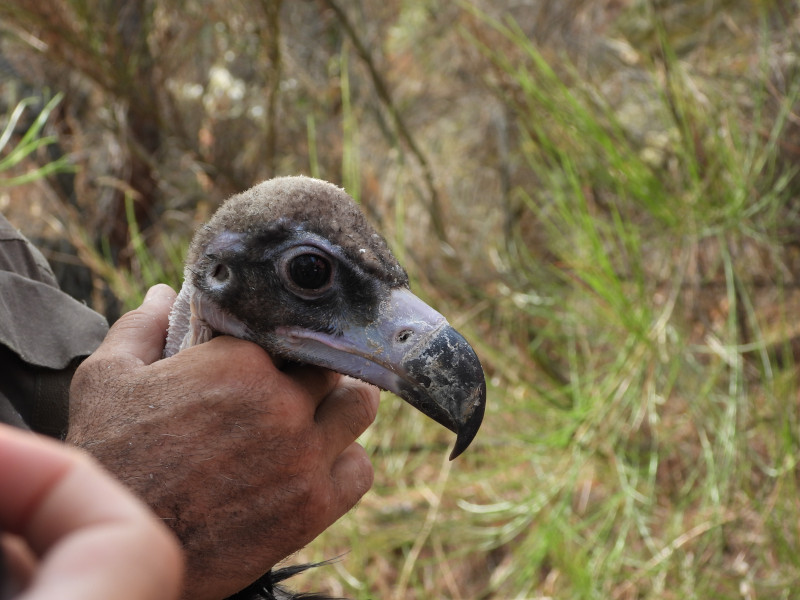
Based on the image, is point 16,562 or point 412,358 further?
point 412,358

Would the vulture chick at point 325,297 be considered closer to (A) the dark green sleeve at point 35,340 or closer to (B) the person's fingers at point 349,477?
(B) the person's fingers at point 349,477

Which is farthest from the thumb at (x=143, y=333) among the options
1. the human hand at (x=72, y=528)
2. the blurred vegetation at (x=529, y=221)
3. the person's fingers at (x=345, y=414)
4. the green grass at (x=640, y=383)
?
the green grass at (x=640, y=383)

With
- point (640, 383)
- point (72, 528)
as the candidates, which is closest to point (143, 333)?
point (72, 528)

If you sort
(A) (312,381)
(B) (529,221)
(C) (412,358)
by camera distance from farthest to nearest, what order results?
(B) (529,221) < (A) (312,381) < (C) (412,358)

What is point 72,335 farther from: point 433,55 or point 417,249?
point 433,55

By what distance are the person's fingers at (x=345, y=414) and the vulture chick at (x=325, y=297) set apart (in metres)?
0.07

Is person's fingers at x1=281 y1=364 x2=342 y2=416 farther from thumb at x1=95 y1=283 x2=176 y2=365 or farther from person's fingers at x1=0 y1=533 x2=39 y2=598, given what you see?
person's fingers at x1=0 y1=533 x2=39 y2=598

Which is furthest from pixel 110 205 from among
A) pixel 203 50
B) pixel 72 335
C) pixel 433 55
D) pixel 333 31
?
pixel 72 335

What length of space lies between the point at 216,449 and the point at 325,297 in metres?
0.41

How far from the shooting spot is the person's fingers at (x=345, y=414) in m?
1.66

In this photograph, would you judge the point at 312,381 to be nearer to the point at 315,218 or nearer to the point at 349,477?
the point at 349,477

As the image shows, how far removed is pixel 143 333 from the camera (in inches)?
69.4

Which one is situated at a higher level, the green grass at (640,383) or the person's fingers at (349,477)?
the person's fingers at (349,477)

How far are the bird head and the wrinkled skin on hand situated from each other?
0.40 ft
